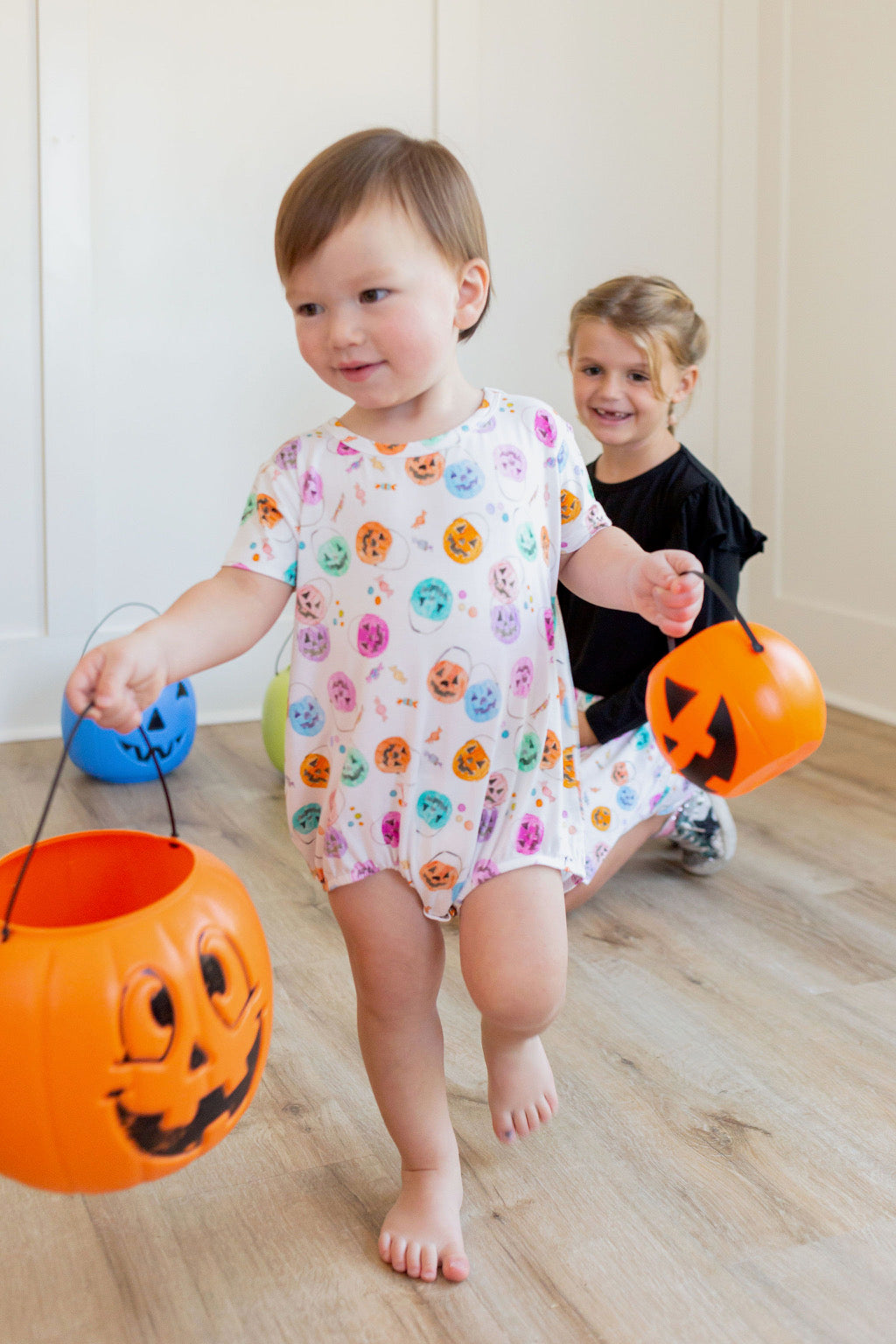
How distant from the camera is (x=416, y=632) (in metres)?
1.05

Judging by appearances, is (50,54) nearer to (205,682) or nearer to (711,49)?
(205,682)

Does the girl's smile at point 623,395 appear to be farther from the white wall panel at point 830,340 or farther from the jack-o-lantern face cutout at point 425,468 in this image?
the white wall panel at point 830,340

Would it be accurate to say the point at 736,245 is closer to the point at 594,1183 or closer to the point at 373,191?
the point at 373,191

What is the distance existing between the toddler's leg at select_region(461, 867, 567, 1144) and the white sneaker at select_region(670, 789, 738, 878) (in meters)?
0.84

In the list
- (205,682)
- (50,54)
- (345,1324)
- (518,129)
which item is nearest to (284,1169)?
(345,1324)

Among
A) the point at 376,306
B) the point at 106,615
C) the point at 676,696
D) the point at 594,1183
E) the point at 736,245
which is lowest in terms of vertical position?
the point at 594,1183

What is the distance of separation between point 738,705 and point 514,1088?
0.39 metres

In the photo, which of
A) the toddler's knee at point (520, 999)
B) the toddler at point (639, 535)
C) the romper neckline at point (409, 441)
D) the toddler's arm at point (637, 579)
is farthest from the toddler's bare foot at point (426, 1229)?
the toddler at point (639, 535)

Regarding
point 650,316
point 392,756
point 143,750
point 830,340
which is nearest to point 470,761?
point 392,756

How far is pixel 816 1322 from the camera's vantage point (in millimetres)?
975

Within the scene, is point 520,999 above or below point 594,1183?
above

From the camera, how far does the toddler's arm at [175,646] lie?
2.95 ft

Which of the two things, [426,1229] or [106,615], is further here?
[106,615]

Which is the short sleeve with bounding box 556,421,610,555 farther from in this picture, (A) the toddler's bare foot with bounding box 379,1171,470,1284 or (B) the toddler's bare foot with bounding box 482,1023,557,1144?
(A) the toddler's bare foot with bounding box 379,1171,470,1284
